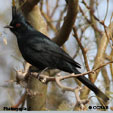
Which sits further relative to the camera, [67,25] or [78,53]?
[78,53]

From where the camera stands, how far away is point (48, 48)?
571cm

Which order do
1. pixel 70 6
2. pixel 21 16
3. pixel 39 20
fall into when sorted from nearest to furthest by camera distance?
pixel 70 6 → pixel 21 16 → pixel 39 20

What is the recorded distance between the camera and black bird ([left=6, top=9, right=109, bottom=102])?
560 cm

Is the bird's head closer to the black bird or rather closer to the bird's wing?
the black bird

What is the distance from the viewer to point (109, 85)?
6238 mm

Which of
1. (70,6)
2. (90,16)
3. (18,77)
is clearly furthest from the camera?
(90,16)

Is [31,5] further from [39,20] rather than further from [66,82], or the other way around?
[66,82]

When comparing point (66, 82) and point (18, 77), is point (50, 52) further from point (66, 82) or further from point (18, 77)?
point (66, 82)

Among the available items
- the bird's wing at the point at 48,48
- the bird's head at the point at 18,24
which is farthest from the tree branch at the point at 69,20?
the bird's head at the point at 18,24

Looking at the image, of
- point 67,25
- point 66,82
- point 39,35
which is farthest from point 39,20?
point 66,82

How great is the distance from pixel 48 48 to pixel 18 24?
2.35 feet

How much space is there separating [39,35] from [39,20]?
14.2 inches

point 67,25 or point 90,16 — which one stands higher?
point 90,16

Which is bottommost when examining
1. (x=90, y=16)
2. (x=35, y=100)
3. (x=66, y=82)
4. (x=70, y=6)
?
(x=35, y=100)
